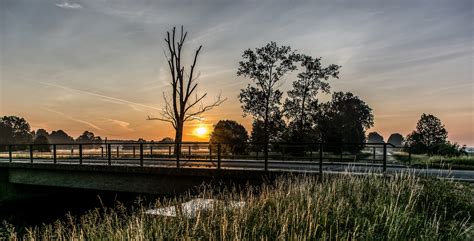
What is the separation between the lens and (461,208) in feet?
31.0

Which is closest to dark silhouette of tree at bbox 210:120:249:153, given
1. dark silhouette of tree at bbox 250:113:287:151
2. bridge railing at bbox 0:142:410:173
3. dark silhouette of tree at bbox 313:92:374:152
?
dark silhouette of tree at bbox 250:113:287:151

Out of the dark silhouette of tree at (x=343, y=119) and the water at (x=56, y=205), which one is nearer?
the water at (x=56, y=205)

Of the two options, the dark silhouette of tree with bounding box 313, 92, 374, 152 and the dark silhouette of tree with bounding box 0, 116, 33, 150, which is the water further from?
the dark silhouette of tree with bounding box 0, 116, 33, 150

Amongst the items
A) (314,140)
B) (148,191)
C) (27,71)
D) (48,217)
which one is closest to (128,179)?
(148,191)

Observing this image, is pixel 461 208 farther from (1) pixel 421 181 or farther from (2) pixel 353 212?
(2) pixel 353 212

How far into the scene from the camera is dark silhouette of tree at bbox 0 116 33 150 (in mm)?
95125

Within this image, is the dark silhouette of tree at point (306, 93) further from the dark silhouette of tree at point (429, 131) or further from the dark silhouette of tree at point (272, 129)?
the dark silhouette of tree at point (429, 131)

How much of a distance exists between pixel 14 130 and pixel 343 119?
8430 centimetres

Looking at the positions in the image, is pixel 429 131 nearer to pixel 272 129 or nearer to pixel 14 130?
pixel 272 129

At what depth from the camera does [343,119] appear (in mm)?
54000

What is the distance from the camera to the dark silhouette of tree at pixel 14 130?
312 feet

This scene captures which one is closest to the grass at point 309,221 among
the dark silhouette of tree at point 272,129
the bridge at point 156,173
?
the bridge at point 156,173

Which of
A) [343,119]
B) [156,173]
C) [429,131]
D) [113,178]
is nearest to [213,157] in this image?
[113,178]

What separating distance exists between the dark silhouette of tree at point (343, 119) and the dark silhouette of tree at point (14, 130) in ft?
245
